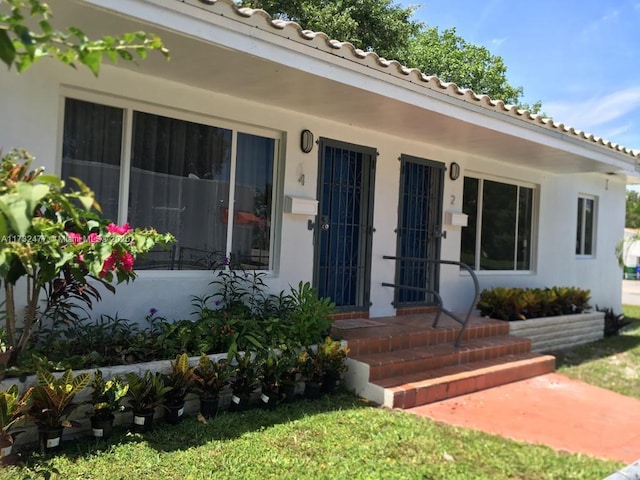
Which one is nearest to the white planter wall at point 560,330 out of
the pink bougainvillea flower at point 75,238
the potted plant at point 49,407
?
the potted plant at point 49,407

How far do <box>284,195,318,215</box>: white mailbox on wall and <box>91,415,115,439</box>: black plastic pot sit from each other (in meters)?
2.95

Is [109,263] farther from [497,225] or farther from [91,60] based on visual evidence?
[497,225]

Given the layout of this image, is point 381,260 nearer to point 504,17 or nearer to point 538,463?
point 538,463

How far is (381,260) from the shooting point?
677 cm

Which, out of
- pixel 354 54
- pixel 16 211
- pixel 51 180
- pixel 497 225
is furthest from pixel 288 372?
pixel 497 225

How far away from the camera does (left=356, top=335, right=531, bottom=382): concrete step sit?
5.04 meters

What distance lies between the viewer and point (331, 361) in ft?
15.5

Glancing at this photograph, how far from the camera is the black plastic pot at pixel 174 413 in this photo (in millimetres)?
3775

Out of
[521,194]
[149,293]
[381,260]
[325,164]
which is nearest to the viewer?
[149,293]

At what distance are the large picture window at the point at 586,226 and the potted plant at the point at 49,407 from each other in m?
9.88

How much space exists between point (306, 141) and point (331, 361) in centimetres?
255

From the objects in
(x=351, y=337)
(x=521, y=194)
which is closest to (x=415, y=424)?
(x=351, y=337)

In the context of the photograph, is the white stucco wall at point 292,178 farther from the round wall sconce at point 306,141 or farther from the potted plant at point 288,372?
the potted plant at point 288,372

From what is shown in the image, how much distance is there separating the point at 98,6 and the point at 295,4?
1101 cm
